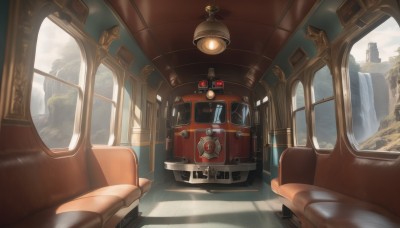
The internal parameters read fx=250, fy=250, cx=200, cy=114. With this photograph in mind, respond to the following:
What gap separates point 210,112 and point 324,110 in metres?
2.55

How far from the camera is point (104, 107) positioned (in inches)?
154

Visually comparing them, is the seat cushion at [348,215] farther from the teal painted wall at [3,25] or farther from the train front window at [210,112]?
the train front window at [210,112]

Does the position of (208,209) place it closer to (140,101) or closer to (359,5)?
(140,101)

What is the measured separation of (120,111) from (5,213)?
2636mm

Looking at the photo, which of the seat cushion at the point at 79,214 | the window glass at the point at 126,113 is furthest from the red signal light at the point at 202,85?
the seat cushion at the point at 79,214

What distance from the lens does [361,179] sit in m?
2.40

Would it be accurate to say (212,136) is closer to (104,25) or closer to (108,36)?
(108,36)

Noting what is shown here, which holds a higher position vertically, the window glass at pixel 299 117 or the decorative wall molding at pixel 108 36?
the decorative wall molding at pixel 108 36

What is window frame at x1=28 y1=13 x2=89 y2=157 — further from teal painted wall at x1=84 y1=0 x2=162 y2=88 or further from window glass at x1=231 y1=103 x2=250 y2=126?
window glass at x1=231 y1=103 x2=250 y2=126

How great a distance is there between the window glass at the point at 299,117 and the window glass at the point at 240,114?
51.0 inches

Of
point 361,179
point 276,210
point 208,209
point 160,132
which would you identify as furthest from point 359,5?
point 160,132

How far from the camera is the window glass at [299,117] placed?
4.44m

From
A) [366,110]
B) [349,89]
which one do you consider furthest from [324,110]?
[366,110]

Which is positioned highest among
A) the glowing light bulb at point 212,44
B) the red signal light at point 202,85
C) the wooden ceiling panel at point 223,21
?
the wooden ceiling panel at point 223,21
